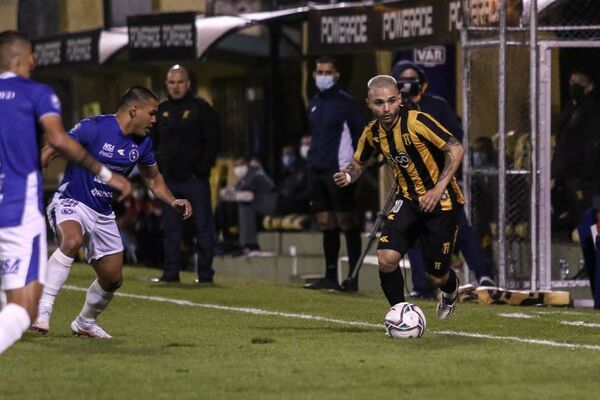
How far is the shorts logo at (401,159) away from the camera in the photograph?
11.9 metres

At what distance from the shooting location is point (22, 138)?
30.0 ft

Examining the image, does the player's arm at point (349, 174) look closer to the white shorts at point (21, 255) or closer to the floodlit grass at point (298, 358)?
the floodlit grass at point (298, 358)

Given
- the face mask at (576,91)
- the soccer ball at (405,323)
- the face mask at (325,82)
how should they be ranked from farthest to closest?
the face mask at (576,91) < the face mask at (325,82) < the soccer ball at (405,323)

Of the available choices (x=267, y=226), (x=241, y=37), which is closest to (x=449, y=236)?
(x=267, y=226)

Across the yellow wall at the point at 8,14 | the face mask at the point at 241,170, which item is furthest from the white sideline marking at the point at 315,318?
the yellow wall at the point at 8,14

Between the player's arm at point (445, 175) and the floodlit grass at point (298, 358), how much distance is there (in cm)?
94

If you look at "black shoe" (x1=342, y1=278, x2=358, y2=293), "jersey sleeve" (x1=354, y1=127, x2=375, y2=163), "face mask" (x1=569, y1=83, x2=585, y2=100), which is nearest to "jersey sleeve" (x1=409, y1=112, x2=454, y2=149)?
"jersey sleeve" (x1=354, y1=127, x2=375, y2=163)

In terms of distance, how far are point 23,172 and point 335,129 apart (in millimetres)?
7810

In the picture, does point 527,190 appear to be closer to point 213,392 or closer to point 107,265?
point 107,265

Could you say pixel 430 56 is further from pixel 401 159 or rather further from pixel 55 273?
pixel 55 273

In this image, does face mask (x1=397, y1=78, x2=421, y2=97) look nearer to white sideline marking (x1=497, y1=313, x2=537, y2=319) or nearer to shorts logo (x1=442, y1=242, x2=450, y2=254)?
white sideline marking (x1=497, y1=313, x2=537, y2=319)

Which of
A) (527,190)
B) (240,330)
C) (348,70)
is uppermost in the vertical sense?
(348,70)

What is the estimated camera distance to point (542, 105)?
15992 millimetres

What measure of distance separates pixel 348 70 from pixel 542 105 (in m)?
8.46
